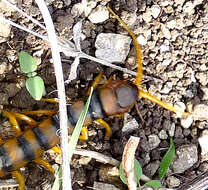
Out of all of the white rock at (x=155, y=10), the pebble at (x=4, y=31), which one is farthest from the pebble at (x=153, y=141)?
the pebble at (x=4, y=31)

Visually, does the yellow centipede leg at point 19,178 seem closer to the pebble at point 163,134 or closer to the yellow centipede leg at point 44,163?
the yellow centipede leg at point 44,163

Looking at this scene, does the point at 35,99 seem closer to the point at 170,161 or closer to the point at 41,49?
the point at 41,49

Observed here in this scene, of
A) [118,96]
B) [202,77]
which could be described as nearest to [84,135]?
[118,96]

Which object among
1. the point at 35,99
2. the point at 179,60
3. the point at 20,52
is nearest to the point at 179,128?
the point at 179,60

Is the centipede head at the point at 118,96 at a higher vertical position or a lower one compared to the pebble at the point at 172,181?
higher

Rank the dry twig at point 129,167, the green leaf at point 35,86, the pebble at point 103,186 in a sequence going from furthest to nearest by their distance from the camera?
1. the pebble at point 103,186
2. the green leaf at point 35,86
3. the dry twig at point 129,167

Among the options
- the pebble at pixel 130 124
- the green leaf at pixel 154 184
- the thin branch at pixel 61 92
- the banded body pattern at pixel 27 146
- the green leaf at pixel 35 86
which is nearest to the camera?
the thin branch at pixel 61 92

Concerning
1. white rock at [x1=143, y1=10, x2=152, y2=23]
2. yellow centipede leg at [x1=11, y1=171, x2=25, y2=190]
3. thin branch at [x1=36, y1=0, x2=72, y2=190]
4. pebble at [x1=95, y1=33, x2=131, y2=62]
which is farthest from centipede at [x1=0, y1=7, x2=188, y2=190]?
thin branch at [x1=36, y1=0, x2=72, y2=190]

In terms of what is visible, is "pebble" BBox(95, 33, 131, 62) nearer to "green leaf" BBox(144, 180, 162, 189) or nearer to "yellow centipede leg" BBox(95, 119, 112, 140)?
"yellow centipede leg" BBox(95, 119, 112, 140)
